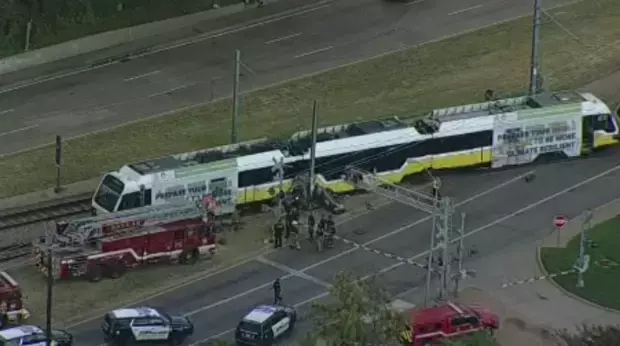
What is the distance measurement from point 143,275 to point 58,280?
2.89m

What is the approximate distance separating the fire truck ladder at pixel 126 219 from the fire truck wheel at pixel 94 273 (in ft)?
3.03

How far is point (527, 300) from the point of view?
189ft

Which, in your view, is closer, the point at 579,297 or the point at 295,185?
the point at 579,297

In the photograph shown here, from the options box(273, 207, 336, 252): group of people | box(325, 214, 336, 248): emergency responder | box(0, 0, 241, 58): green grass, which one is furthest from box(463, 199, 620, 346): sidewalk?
box(0, 0, 241, 58): green grass

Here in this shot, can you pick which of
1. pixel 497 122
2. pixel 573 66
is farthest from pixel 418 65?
pixel 497 122

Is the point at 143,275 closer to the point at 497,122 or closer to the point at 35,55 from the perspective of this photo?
the point at 497,122

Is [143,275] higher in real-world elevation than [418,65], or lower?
lower

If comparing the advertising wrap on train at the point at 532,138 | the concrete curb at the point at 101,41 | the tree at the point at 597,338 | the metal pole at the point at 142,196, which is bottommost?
the tree at the point at 597,338

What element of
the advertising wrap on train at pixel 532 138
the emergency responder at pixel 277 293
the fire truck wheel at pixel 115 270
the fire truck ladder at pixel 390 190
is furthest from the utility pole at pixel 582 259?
the fire truck wheel at pixel 115 270

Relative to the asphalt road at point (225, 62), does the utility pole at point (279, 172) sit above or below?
below

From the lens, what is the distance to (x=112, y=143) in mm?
71250

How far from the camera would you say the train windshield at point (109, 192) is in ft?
204

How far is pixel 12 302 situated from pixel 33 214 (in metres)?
8.88

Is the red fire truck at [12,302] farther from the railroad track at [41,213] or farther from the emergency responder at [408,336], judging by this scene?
the emergency responder at [408,336]
